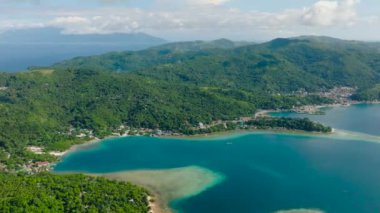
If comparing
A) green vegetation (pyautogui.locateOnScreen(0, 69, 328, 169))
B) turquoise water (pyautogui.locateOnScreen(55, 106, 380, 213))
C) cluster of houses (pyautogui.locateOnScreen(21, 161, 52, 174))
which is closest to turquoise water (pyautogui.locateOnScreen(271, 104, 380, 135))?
turquoise water (pyautogui.locateOnScreen(55, 106, 380, 213))

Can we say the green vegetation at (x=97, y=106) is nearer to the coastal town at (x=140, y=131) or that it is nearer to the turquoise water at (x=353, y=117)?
the coastal town at (x=140, y=131)

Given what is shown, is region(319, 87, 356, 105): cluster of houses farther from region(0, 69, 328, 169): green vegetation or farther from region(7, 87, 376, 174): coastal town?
region(0, 69, 328, 169): green vegetation

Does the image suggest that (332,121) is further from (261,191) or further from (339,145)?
(261,191)

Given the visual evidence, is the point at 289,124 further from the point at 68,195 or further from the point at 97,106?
the point at 68,195

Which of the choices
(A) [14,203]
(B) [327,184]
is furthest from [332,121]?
(A) [14,203]

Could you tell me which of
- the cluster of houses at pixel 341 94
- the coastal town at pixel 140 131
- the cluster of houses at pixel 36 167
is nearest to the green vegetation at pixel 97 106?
the coastal town at pixel 140 131

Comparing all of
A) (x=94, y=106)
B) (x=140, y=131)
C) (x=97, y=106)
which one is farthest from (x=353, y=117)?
(x=94, y=106)
